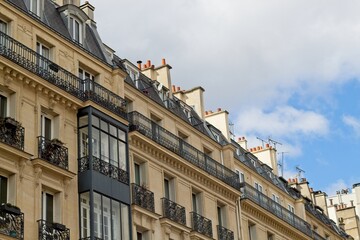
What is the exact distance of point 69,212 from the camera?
2578 centimetres

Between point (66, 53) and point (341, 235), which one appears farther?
point (341, 235)

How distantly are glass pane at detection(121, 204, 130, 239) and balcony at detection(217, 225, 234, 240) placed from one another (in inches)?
293

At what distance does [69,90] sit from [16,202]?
5062 millimetres

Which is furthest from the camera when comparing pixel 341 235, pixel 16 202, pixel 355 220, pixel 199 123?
pixel 355 220

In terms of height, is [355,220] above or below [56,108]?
above

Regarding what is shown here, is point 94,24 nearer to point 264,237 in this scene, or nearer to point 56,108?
point 56,108

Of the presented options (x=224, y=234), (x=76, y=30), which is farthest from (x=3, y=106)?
(x=224, y=234)

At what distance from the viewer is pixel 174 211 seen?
1246 inches

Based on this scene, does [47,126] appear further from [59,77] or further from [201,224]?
[201,224]

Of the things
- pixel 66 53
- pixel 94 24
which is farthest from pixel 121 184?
pixel 94 24

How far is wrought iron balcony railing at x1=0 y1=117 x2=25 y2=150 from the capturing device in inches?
953

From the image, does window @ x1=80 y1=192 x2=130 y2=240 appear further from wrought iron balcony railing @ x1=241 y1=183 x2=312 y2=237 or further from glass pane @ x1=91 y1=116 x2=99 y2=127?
wrought iron balcony railing @ x1=241 y1=183 x2=312 y2=237

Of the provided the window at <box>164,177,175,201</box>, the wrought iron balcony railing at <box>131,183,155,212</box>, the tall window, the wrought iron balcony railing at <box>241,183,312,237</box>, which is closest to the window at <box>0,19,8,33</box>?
the tall window

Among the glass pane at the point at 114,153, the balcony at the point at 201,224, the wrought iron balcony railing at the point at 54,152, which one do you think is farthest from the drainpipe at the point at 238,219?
the wrought iron balcony railing at the point at 54,152
